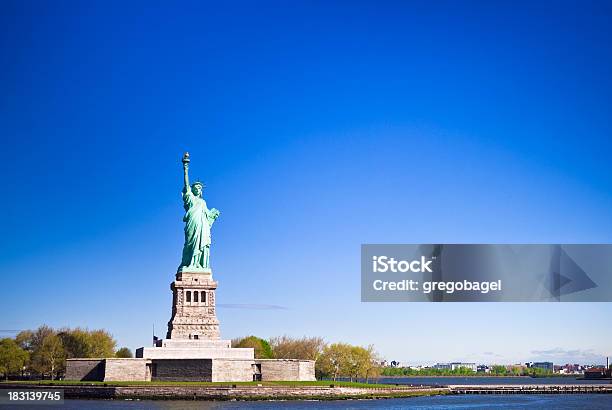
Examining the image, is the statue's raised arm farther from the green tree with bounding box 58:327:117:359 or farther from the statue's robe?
the green tree with bounding box 58:327:117:359

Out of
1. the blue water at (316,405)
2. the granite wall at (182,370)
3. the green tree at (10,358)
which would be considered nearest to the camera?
the blue water at (316,405)

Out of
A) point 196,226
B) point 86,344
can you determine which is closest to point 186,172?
point 196,226

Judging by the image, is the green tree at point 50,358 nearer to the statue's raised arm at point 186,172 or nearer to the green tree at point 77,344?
the green tree at point 77,344

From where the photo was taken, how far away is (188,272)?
85.3 m

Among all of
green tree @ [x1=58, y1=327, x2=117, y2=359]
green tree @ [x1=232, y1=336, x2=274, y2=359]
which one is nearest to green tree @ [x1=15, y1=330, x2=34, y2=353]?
green tree @ [x1=58, y1=327, x2=117, y2=359]

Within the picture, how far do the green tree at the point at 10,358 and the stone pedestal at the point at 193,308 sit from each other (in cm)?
2789

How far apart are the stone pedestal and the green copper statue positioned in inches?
50.1

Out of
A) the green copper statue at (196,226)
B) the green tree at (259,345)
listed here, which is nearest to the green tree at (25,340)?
the green tree at (259,345)

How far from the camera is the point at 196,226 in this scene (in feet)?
286

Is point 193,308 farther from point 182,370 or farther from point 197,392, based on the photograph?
point 197,392

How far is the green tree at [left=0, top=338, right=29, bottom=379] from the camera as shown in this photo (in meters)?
101

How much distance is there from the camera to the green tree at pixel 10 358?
100812mm

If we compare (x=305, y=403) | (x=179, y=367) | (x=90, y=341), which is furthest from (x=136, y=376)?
(x=90, y=341)

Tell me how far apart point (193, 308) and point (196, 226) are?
28.4ft
